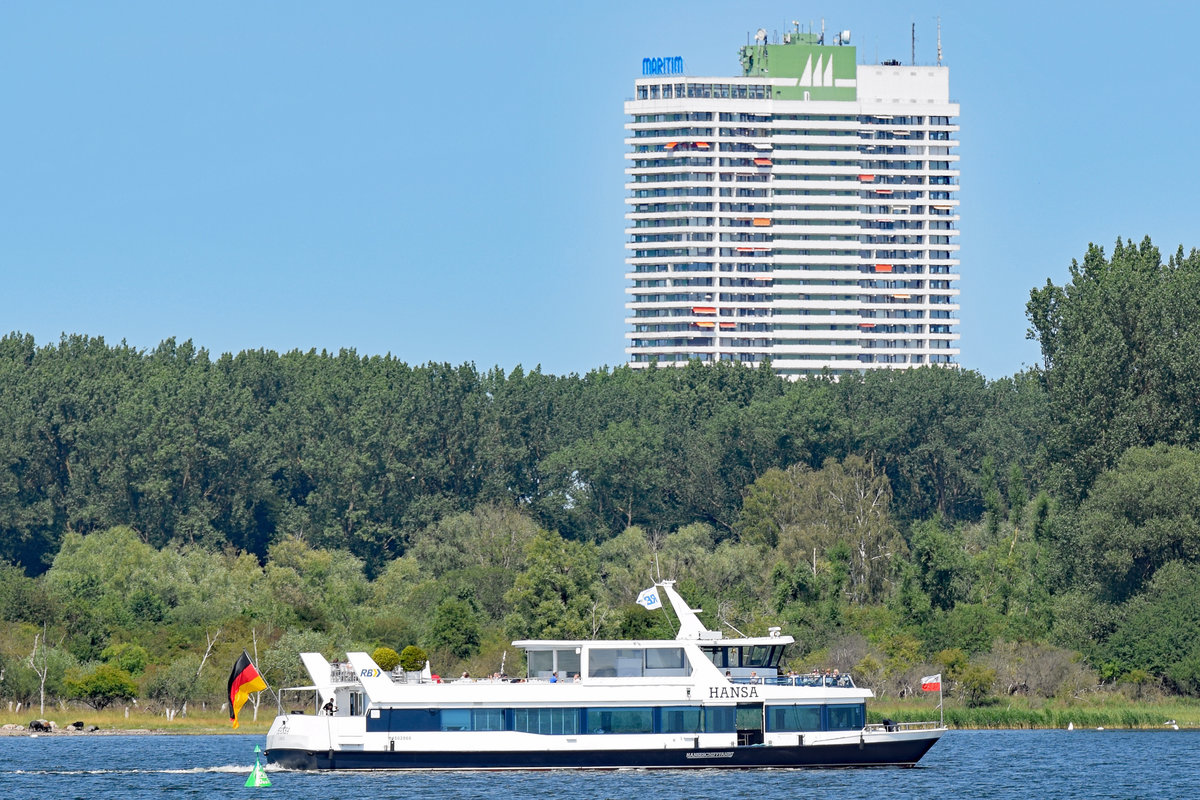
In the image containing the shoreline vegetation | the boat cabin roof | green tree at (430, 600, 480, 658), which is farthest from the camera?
green tree at (430, 600, 480, 658)

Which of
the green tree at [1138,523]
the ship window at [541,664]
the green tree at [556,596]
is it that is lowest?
the ship window at [541,664]

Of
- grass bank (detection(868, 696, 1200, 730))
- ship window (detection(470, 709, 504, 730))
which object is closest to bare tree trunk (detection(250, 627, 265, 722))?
ship window (detection(470, 709, 504, 730))

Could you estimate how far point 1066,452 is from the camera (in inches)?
4663

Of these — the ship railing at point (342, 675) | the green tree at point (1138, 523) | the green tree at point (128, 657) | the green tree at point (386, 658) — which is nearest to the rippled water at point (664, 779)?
the ship railing at point (342, 675)

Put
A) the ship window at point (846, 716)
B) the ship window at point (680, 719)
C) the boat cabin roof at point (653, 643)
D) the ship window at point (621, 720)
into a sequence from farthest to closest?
1. the ship window at point (846, 716)
2. the boat cabin roof at point (653, 643)
3. the ship window at point (680, 719)
4. the ship window at point (621, 720)

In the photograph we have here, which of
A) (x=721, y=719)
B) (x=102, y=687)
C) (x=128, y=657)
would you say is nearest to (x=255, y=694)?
(x=102, y=687)

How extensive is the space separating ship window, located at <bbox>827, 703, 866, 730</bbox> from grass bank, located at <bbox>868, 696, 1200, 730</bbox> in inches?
871

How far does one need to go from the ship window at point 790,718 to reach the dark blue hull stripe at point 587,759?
0.78m

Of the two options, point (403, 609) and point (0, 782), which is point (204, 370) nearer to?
point (403, 609)

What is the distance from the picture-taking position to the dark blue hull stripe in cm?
6975

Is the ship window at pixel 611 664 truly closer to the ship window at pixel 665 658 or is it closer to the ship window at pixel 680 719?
the ship window at pixel 665 658

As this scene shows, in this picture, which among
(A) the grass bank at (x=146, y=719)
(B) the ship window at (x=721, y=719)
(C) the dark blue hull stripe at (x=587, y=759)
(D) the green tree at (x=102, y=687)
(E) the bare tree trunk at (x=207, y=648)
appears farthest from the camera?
(E) the bare tree trunk at (x=207, y=648)

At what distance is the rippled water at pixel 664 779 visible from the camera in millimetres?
65062

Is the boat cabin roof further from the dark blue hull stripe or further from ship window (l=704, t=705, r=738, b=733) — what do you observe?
the dark blue hull stripe
